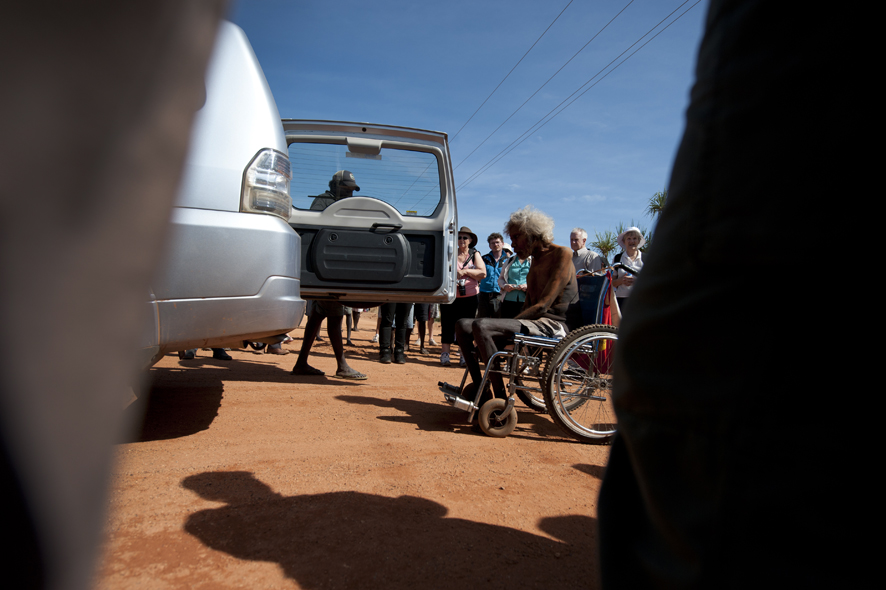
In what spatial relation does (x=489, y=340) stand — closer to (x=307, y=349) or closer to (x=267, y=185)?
Answer: (x=267, y=185)

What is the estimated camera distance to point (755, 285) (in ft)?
1.68

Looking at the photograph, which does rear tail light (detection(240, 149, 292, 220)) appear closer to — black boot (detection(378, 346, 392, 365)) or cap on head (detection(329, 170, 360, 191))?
cap on head (detection(329, 170, 360, 191))

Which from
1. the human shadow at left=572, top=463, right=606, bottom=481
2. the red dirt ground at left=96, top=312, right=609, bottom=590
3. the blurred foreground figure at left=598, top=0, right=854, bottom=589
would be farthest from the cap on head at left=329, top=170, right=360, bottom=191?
the blurred foreground figure at left=598, top=0, right=854, bottom=589

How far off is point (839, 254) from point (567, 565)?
156 cm

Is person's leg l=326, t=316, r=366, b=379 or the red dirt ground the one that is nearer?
the red dirt ground

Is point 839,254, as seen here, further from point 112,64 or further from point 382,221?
point 382,221

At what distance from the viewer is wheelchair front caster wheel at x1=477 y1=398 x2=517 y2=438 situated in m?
3.41

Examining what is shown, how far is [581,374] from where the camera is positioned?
145 inches

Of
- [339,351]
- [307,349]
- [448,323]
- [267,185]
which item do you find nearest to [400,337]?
[448,323]

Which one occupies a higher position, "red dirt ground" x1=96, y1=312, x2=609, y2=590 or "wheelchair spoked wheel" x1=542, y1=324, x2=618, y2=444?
"wheelchair spoked wheel" x1=542, y1=324, x2=618, y2=444

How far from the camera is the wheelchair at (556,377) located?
11.1ft

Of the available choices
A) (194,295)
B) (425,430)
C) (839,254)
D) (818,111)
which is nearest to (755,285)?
(839,254)

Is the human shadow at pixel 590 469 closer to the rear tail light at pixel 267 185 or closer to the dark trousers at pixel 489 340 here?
the dark trousers at pixel 489 340

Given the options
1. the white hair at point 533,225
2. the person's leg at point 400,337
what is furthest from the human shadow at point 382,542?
the person's leg at point 400,337
